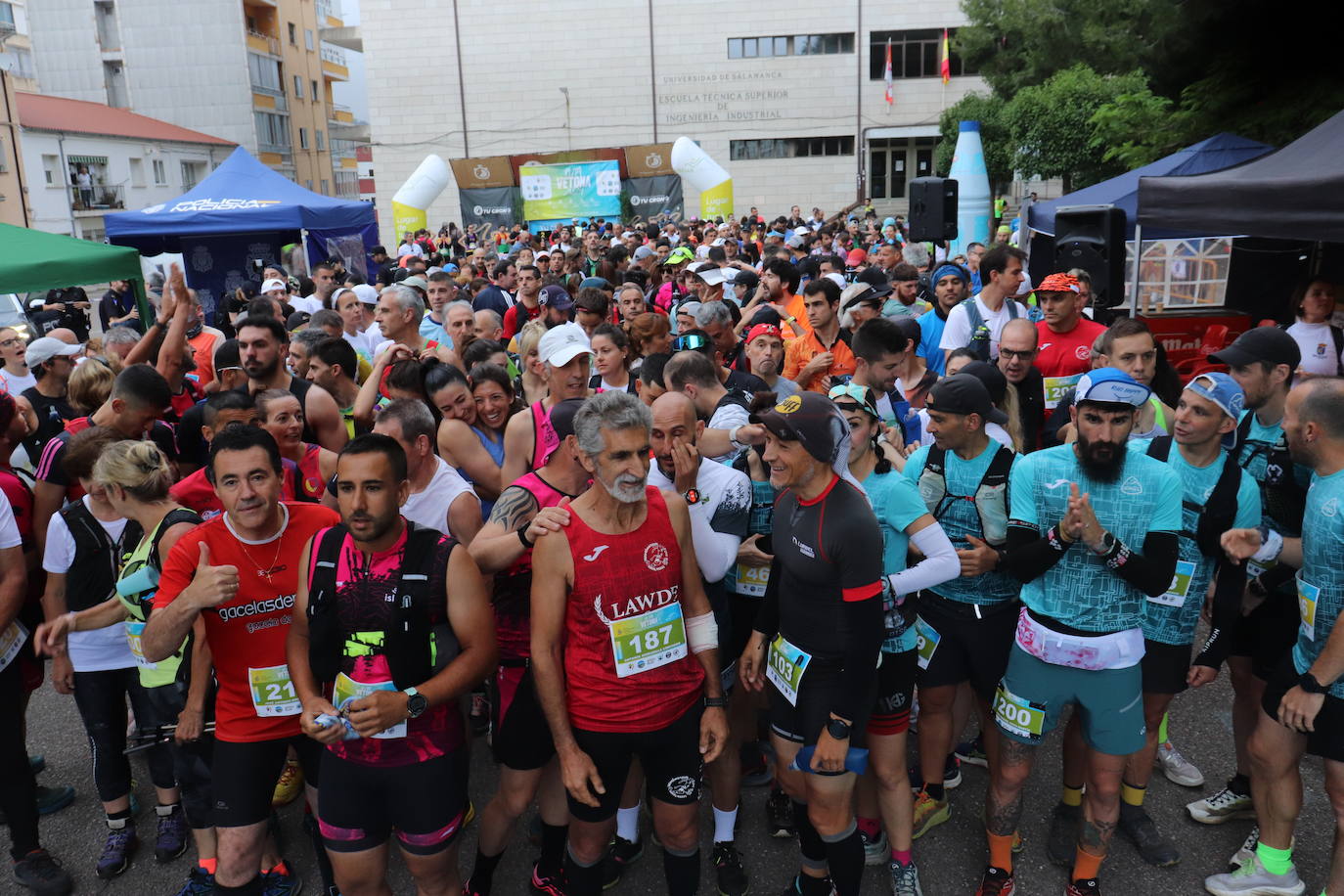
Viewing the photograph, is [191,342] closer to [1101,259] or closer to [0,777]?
[0,777]

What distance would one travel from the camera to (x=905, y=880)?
3.35m

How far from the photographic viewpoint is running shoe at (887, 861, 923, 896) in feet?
10.9

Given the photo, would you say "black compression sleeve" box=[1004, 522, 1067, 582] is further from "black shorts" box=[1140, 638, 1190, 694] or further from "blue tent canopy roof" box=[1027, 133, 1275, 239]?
"blue tent canopy roof" box=[1027, 133, 1275, 239]

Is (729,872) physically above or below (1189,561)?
below

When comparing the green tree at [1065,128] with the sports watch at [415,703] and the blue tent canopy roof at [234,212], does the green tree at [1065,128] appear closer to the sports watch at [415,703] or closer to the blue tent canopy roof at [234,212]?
the blue tent canopy roof at [234,212]

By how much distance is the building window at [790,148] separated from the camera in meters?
40.8

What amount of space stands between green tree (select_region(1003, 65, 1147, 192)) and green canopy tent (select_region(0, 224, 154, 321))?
18.8 metres

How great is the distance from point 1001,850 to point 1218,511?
4.90 ft

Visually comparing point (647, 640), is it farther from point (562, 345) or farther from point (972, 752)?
point (972, 752)

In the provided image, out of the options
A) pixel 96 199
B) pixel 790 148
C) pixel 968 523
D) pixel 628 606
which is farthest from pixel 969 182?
pixel 96 199

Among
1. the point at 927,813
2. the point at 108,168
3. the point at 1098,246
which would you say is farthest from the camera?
the point at 108,168

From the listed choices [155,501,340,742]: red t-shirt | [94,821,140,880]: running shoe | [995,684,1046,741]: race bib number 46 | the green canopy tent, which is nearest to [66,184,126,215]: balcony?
the green canopy tent

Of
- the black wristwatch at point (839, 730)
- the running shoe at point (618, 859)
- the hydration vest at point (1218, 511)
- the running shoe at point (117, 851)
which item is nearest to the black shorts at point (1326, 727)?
the hydration vest at point (1218, 511)

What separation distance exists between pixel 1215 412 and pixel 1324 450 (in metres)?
0.39
